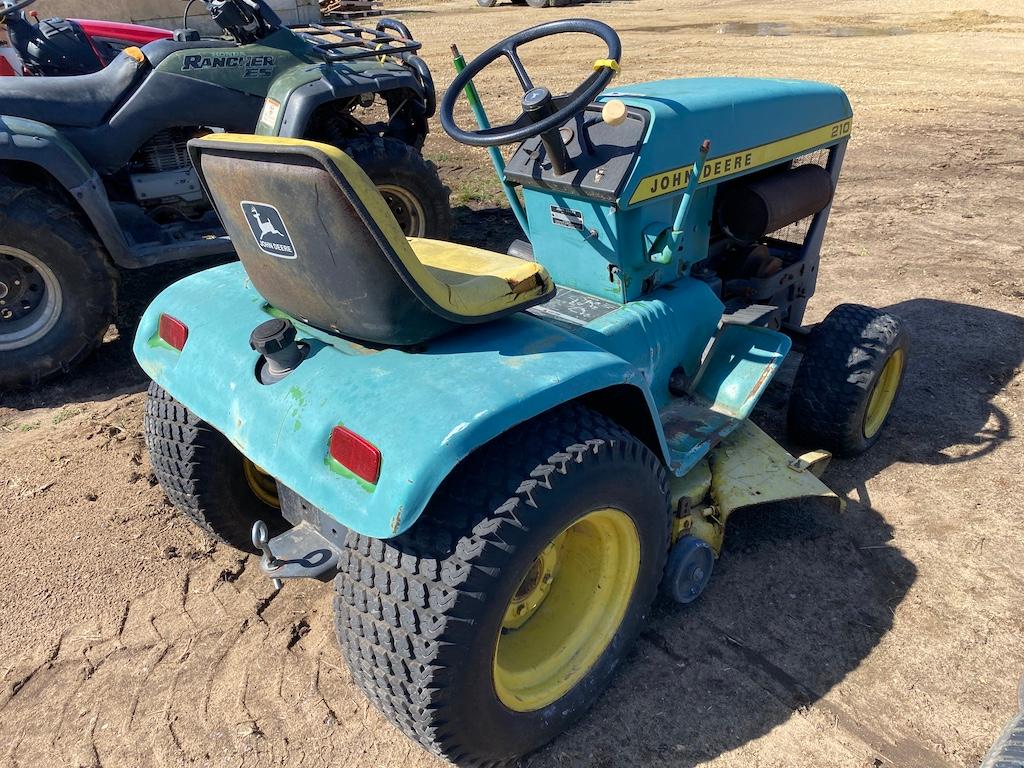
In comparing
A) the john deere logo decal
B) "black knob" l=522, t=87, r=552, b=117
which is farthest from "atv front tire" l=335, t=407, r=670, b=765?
"black knob" l=522, t=87, r=552, b=117

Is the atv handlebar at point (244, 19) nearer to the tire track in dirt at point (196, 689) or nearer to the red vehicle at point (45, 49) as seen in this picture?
the red vehicle at point (45, 49)

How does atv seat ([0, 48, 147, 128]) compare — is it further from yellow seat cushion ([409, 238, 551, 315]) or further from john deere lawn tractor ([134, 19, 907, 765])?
yellow seat cushion ([409, 238, 551, 315])

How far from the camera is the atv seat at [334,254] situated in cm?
160

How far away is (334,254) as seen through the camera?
170 centimetres

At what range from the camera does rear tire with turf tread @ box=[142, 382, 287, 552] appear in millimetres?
2352

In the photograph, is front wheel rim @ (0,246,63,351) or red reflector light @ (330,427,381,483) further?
front wheel rim @ (0,246,63,351)

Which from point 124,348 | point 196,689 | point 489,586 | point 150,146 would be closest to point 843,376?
point 489,586

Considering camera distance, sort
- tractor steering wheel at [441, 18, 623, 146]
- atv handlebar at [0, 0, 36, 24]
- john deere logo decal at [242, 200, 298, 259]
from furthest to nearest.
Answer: atv handlebar at [0, 0, 36, 24] < tractor steering wheel at [441, 18, 623, 146] < john deere logo decal at [242, 200, 298, 259]

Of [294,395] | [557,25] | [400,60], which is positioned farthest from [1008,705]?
[400,60]

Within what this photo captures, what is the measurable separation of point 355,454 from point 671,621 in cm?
127

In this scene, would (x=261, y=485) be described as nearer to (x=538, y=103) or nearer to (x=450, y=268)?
(x=450, y=268)

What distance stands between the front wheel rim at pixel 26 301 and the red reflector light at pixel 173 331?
2.02 meters

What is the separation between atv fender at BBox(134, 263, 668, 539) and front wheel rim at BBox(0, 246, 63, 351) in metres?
2.15

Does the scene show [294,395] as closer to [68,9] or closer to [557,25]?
[557,25]
